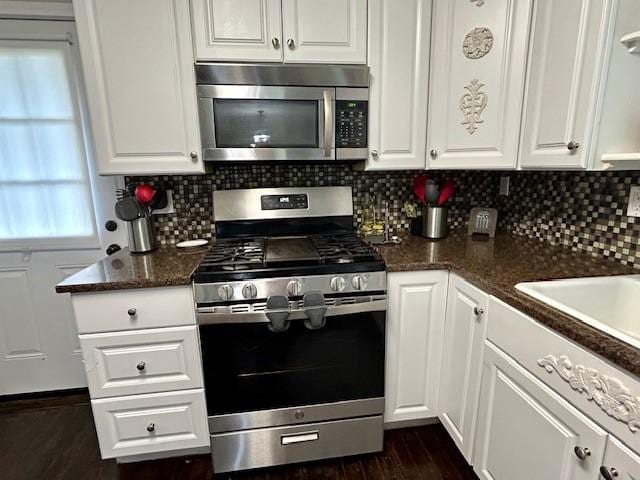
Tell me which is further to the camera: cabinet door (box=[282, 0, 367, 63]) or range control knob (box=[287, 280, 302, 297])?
cabinet door (box=[282, 0, 367, 63])

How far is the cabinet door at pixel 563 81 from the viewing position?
1.05 meters

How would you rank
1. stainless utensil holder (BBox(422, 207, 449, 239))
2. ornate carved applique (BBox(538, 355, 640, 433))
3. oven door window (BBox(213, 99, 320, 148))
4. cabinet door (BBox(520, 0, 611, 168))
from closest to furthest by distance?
ornate carved applique (BBox(538, 355, 640, 433)), cabinet door (BBox(520, 0, 611, 168)), oven door window (BBox(213, 99, 320, 148)), stainless utensil holder (BBox(422, 207, 449, 239))

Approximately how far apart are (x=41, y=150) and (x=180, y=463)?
1702 millimetres

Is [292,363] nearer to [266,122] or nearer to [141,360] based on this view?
[141,360]

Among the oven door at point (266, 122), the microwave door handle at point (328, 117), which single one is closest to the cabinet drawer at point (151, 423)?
the oven door at point (266, 122)

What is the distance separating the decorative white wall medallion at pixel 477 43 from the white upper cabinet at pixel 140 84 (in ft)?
3.90

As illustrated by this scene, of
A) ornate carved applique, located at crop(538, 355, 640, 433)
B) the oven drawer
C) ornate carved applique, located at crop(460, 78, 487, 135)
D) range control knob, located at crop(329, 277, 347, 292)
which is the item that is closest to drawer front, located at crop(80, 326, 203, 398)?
the oven drawer

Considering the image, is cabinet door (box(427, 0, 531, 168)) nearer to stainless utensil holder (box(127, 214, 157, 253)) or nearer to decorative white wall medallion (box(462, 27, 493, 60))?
decorative white wall medallion (box(462, 27, 493, 60))

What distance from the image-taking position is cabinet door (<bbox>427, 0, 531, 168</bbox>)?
1351 mm

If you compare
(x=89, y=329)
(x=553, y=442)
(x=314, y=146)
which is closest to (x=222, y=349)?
(x=89, y=329)

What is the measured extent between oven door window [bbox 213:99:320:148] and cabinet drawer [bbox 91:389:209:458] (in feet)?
→ 3.63

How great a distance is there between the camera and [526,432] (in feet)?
3.30

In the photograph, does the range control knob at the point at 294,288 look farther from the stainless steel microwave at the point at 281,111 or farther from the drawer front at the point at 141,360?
the stainless steel microwave at the point at 281,111

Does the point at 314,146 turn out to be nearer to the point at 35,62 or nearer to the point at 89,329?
the point at 89,329
